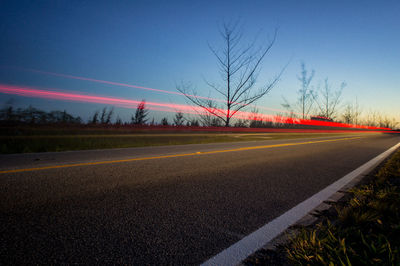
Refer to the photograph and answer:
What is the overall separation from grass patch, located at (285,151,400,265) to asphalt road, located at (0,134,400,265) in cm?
47

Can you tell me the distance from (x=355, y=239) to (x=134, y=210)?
2.09m

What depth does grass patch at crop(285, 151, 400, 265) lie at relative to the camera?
4.63 ft

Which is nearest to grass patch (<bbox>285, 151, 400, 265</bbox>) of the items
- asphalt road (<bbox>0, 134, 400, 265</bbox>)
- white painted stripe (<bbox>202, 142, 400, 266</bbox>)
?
white painted stripe (<bbox>202, 142, 400, 266</bbox>)

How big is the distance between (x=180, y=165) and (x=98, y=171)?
168 centimetres

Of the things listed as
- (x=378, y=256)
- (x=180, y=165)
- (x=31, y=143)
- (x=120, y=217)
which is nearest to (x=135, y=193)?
(x=120, y=217)

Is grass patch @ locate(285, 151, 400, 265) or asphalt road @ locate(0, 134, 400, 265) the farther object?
asphalt road @ locate(0, 134, 400, 265)

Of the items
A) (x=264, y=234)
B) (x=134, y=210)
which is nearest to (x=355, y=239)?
(x=264, y=234)

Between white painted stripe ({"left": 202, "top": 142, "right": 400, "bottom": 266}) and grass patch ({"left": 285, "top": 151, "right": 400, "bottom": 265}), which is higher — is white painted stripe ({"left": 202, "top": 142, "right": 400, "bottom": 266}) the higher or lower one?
the lower one

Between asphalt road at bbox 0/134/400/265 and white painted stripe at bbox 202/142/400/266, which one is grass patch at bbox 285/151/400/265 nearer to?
white painted stripe at bbox 202/142/400/266

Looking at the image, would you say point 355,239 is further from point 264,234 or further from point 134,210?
point 134,210

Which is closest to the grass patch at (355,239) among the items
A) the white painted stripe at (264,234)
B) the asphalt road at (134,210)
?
the white painted stripe at (264,234)

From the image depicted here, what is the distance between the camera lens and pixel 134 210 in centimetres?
226

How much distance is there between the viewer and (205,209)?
2.35m

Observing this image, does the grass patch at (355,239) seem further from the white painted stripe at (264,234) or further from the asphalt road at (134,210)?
the asphalt road at (134,210)
